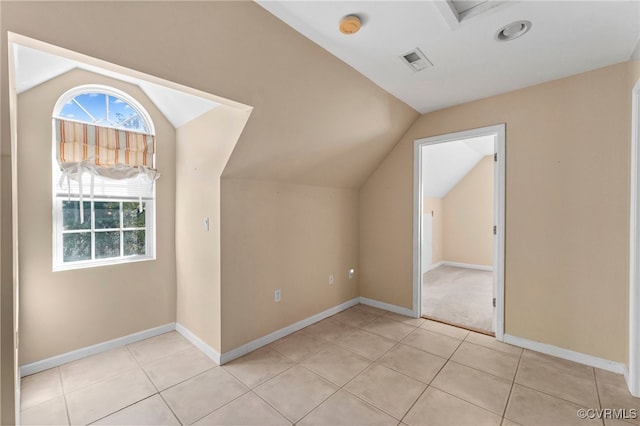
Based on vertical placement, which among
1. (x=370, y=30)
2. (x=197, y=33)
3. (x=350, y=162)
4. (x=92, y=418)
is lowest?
(x=92, y=418)

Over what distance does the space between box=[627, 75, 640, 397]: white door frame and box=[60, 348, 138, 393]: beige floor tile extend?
372 cm

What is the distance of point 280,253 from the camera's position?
2770 millimetres

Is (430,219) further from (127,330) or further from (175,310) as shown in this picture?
(127,330)

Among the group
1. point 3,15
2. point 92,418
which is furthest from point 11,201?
point 92,418

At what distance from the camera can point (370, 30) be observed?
5.44 feet

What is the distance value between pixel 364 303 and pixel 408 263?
34.8 inches

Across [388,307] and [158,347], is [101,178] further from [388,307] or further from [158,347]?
[388,307]

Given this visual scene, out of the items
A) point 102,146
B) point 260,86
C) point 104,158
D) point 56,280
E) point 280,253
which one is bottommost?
point 56,280

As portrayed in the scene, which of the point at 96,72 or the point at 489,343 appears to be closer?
the point at 96,72

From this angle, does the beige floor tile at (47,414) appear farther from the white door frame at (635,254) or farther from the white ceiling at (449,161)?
the white ceiling at (449,161)

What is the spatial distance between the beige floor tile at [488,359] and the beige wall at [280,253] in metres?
1.48

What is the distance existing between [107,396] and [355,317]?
2.35 metres

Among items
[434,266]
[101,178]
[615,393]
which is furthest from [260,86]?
[434,266]

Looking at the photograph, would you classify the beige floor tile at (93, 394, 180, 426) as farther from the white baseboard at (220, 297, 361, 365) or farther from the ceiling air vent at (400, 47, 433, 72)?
the ceiling air vent at (400, 47, 433, 72)
